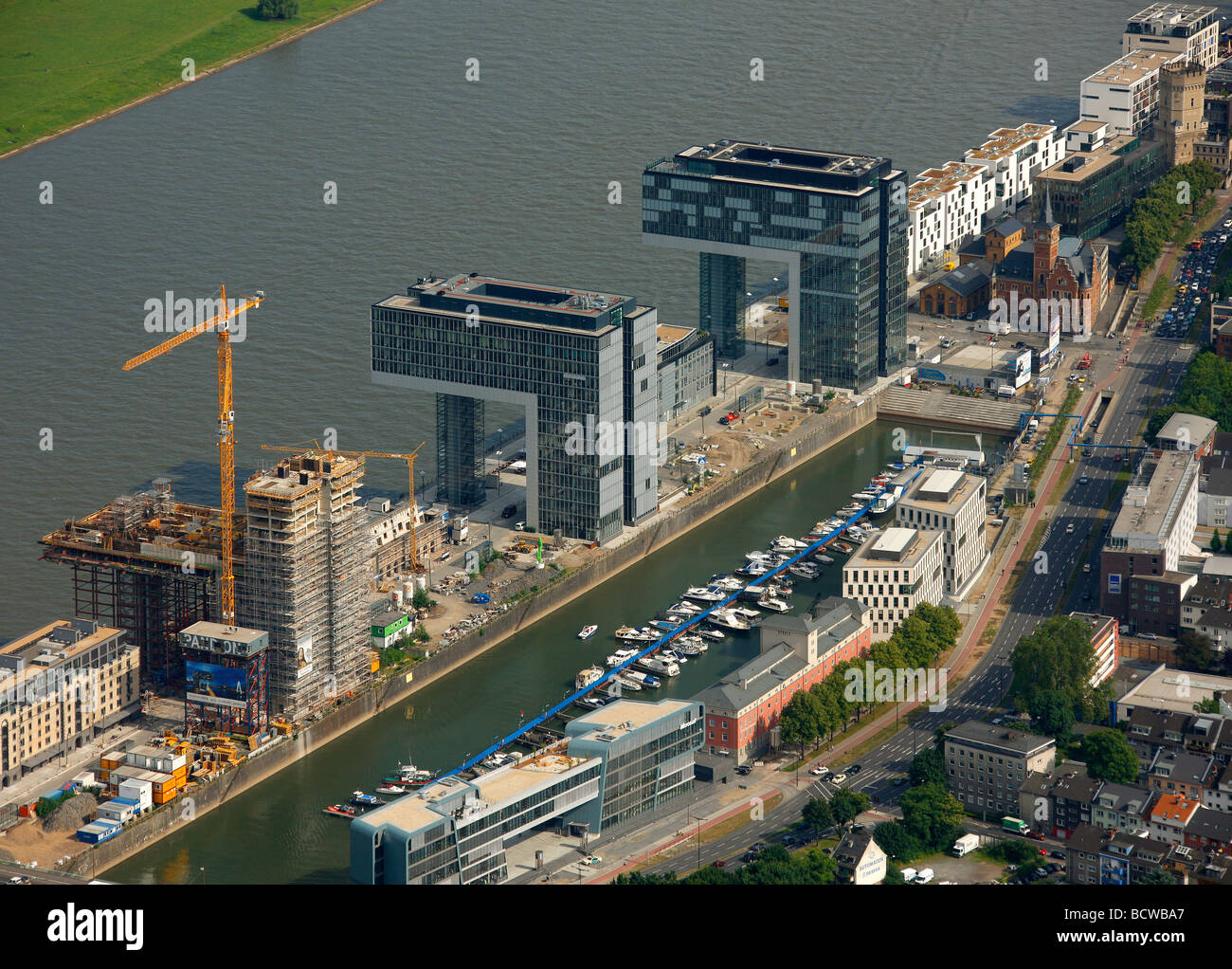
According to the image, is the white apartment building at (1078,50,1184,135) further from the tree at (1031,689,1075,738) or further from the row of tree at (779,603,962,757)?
the tree at (1031,689,1075,738)

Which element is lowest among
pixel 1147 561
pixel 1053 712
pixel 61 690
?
pixel 1053 712

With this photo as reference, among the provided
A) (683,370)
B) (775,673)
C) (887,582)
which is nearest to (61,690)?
(775,673)

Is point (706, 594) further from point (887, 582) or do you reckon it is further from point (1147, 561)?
point (1147, 561)

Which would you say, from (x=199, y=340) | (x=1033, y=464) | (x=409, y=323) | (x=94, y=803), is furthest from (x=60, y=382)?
(x=1033, y=464)

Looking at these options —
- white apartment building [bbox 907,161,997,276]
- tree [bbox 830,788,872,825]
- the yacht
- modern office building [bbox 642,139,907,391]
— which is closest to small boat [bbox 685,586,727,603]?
the yacht

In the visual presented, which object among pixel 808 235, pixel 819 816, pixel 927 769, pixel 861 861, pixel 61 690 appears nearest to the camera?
pixel 861 861

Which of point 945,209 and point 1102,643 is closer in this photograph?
point 1102,643

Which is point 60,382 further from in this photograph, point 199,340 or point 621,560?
point 621,560

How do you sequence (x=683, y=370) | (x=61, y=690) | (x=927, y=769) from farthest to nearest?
(x=683, y=370) → (x=61, y=690) → (x=927, y=769)
